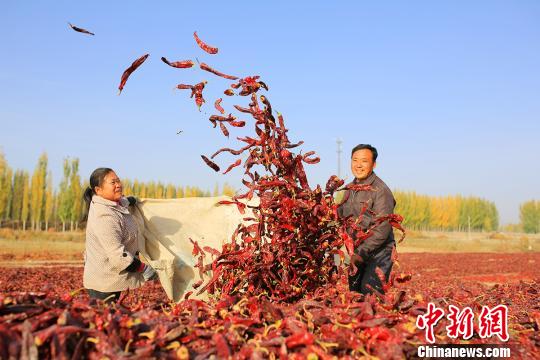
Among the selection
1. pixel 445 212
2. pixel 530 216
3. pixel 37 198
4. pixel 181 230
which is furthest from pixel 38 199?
pixel 530 216

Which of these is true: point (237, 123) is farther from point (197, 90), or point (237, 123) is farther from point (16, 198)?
point (16, 198)

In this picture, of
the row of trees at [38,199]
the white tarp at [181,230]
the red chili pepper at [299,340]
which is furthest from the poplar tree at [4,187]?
the red chili pepper at [299,340]

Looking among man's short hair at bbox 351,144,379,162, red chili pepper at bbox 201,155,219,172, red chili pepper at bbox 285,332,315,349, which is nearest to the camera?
red chili pepper at bbox 285,332,315,349

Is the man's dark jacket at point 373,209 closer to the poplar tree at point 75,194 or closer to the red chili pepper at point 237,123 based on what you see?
the red chili pepper at point 237,123

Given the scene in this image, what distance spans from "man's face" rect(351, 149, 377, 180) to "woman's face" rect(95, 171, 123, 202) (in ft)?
7.23

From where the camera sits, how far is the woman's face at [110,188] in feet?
14.1

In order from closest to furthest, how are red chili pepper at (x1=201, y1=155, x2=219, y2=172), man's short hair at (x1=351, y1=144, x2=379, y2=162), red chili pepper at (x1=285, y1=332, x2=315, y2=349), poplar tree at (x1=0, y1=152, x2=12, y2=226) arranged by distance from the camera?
red chili pepper at (x1=285, y1=332, x2=315, y2=349), red chili pepper at (x1=201, y1=155, x2=219, y2=172), man's short hair at (x1=351, y1=144, x2=379, y2=162), poplar tree at (x1=0, y1=152, x2=12, y2=226)

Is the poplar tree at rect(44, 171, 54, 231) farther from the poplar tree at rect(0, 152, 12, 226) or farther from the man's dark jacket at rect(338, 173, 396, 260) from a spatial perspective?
the man's dark jacket at rect(338, 173, 396, 260)

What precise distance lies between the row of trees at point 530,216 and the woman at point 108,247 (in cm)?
8622

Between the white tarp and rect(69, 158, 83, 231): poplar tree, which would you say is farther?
rect(69, 158, 83, 231): poplar tree

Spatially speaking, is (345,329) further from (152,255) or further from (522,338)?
(152,255)

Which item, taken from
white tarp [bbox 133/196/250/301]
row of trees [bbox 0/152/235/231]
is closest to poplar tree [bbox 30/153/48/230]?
row of trees [bbox 0/152/235/231]

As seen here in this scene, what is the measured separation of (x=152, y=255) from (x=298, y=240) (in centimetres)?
191

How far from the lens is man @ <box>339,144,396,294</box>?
4.04 m
